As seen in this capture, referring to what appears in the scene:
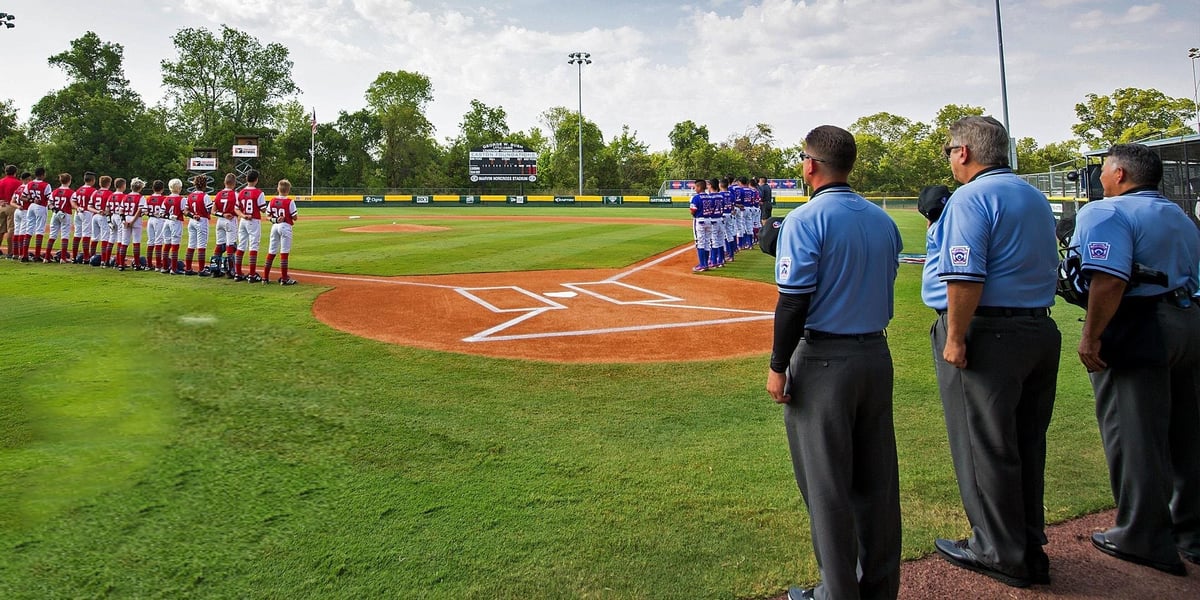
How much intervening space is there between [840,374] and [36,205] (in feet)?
62.9

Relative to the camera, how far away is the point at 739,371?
23.5ft

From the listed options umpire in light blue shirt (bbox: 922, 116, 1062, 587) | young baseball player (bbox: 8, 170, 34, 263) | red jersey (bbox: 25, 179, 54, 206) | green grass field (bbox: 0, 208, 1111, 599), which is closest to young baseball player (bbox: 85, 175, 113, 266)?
red jersey (bbox: 25, 179, 54, 206)

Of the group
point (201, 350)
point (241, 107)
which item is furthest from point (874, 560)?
point (241, 107)

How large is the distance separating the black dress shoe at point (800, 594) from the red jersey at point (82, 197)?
1813 cm

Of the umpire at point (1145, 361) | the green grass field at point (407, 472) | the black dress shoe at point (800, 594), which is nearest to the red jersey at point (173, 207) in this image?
the green grass field at point (407, 472)

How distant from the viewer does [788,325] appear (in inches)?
116

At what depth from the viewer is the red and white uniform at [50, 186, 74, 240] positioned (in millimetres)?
16344

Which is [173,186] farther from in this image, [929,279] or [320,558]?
[929,279]

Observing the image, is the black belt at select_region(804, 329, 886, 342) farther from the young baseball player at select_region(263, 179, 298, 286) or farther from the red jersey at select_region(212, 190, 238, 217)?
the red jersey at select_region(212, 190, 238, 217)

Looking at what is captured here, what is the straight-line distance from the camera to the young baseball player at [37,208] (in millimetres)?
15977

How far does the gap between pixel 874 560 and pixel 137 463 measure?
14.5ft

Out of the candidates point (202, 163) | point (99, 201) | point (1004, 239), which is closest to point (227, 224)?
point (99, 201)

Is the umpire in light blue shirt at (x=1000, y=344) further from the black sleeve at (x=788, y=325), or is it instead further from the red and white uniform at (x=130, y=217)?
the red and white uniform at (x=130, y=217)

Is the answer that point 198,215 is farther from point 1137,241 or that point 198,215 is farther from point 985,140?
point 1137,241
